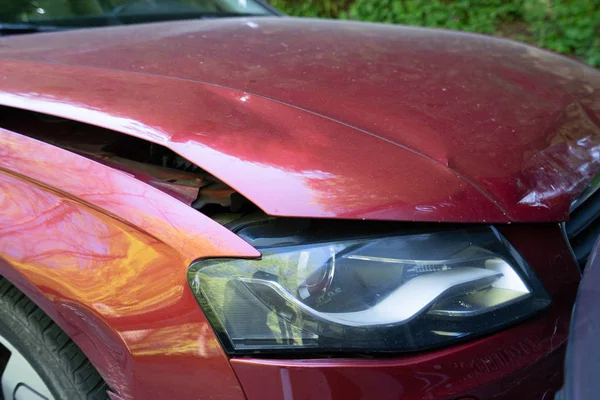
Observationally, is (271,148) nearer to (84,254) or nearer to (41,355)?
(84,254)

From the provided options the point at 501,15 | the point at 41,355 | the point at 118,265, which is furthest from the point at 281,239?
the point at 501,15

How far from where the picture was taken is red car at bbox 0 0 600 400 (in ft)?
4.02

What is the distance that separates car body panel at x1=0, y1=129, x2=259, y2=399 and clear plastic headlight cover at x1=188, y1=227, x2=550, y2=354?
5 cm

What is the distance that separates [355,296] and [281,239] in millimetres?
196

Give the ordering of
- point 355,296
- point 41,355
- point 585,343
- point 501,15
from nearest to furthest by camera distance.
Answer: point 585,343, point 355,296, point 41,355, point 501,15

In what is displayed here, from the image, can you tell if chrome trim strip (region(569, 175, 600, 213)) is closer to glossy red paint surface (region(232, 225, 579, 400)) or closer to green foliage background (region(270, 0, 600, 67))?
glossy red paint surface (region(232, 225, 579, 400))

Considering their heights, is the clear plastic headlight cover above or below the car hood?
below

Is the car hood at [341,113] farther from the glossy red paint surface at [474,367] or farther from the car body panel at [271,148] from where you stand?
the glossy red paint surface at [474,367]

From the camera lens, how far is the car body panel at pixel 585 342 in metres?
1.06

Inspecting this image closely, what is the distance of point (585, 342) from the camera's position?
114 centimetres

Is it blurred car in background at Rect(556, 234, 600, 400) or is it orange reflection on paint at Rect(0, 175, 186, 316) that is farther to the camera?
orange reflection on paint at Rect(0, 175, 186, 316)

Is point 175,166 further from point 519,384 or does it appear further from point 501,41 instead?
point 501,41

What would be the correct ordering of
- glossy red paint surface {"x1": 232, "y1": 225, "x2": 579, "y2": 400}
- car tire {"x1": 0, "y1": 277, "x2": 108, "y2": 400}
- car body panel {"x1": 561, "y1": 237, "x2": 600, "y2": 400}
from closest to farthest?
car body panel {"x1": 561, "y1": 237, "x2": 600, "y2": 400} < glossy red paint surface {"x1": 232, "y1": 225, "x2": 579, "y2": 400} < car tire {"x1": 0, "y1": 277, "x2": 108, "y2": 400}

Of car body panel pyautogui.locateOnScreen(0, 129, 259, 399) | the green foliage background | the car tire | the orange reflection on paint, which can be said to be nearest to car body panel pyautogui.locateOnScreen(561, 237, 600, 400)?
car body panel pyautogui.locateOnScreen(0, 129, 259, 399)
